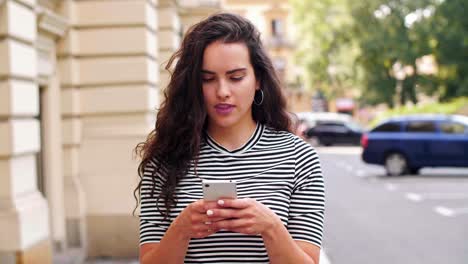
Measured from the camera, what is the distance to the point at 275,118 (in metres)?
2.80

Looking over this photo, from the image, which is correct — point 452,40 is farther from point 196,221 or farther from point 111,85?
point 196,221

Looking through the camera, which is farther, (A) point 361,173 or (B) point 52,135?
(A) point 361,173

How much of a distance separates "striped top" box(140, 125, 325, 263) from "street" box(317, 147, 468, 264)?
804cm

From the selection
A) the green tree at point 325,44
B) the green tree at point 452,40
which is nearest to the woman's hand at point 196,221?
the green tree at point 452,40

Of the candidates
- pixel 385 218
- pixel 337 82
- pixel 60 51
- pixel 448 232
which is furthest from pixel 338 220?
pixel 337 82

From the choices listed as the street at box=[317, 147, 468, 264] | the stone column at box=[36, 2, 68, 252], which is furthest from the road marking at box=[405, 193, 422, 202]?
the stone column at box=[36, 2, 68, 252]

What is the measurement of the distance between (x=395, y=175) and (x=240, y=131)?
72.2 ft

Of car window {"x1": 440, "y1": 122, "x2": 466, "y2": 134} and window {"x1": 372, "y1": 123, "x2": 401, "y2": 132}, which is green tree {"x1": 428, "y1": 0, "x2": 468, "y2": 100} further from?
car window {"x1": 440, "y1": 122, "x2": 466, "y2": 134}

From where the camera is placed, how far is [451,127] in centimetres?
2319

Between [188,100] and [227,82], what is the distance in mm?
173

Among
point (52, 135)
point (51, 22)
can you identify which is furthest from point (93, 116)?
point (51, 22)

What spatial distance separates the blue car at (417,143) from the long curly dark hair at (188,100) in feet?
68.9

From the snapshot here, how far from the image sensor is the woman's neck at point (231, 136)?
106 inches

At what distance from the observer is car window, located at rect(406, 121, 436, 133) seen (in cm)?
2330
